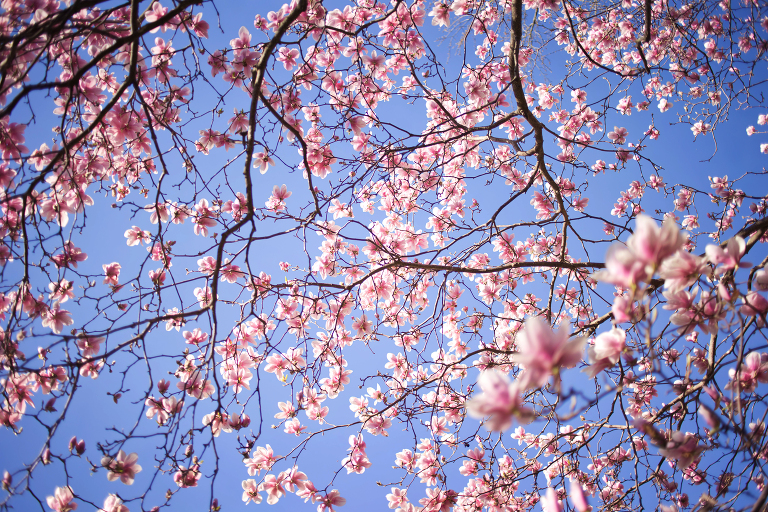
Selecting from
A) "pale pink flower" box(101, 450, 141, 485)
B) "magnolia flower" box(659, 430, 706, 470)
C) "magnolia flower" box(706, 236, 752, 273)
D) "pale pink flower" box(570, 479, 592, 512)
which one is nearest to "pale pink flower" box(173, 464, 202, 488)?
"pale pink flower" box(101, 450, 141, 485)

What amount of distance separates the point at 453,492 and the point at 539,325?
2.24 metres

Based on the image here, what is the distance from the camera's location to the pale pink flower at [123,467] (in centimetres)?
139

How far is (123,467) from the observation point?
4.64 feet

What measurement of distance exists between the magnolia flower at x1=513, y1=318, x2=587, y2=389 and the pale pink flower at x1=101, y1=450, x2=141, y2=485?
1.59 meters

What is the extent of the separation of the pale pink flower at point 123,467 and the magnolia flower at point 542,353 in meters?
1.59

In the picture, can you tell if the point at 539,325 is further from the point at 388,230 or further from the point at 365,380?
the point at 388,230

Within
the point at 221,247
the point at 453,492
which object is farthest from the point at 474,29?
the point at 453,492

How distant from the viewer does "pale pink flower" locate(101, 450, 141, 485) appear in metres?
1.39

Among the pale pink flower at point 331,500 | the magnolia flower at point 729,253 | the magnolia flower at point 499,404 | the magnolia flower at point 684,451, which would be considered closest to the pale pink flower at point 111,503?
the pale pink flower at point 331,500

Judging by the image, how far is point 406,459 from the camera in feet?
8.56

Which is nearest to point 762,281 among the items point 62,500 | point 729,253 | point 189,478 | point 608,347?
point 729,253

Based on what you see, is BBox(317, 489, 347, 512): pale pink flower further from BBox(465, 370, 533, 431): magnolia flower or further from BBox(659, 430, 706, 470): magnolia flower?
BBox(465, 370, 533, 431): magnolia flower

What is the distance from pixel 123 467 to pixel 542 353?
5.54ft

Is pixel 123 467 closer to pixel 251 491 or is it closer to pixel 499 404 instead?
pixel 251 491
